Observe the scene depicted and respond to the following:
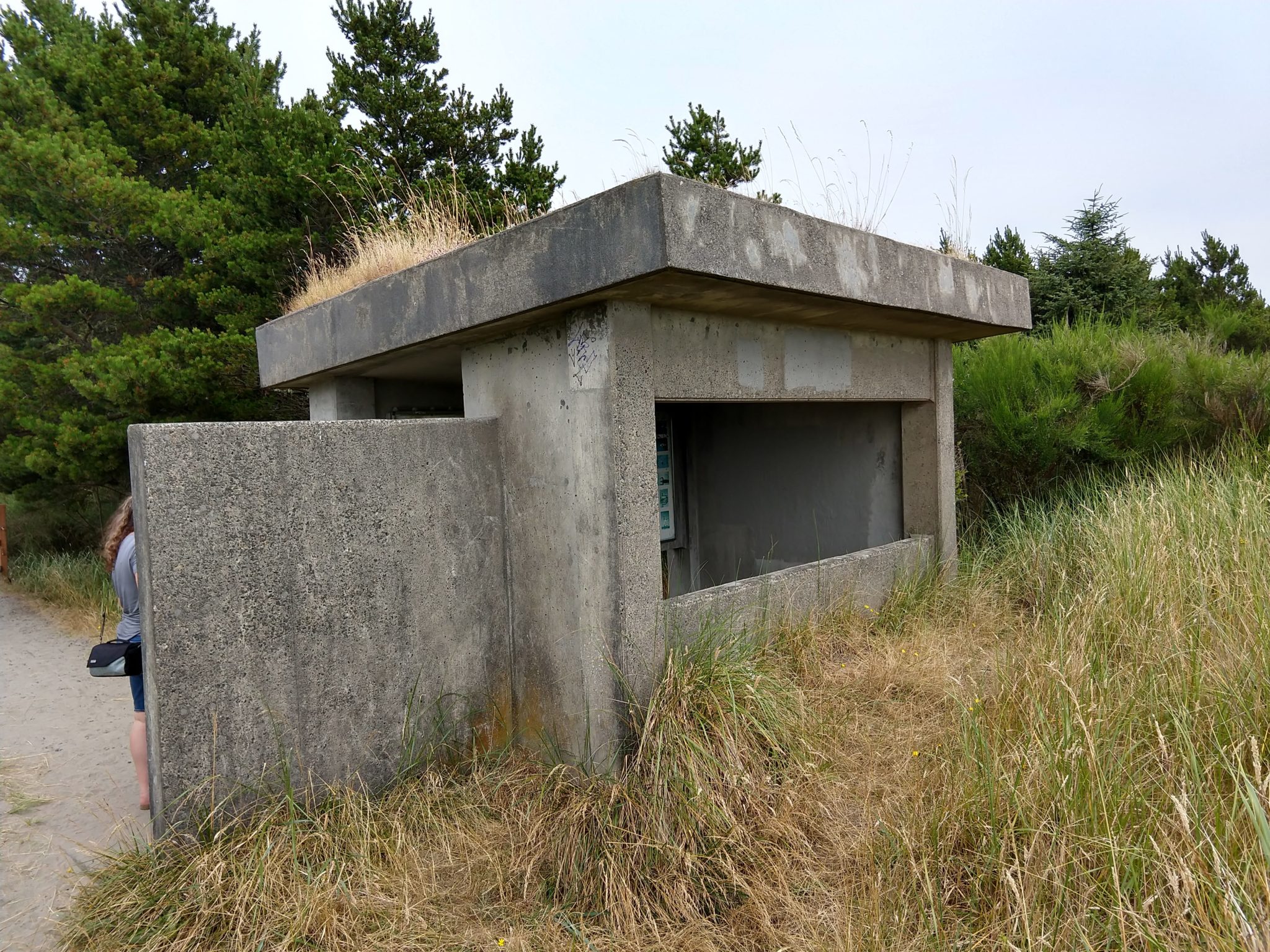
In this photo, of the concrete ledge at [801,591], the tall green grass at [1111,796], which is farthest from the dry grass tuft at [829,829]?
the concrete ledge at [801,591]

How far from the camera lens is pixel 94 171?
27.0 ft

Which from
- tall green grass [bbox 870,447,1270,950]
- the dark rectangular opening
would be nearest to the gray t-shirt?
tall green grass [bbox 870,447,1270,950]

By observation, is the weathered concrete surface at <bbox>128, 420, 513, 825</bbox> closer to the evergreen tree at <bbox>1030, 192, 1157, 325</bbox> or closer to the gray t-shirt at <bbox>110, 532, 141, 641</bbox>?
the gray t-shirt at <bbox>110, 532, 141, 641</bbox>

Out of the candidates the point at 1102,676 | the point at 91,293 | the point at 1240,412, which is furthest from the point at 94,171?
the point at 1240,412

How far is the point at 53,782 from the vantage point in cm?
404

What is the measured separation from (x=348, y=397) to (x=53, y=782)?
251cm

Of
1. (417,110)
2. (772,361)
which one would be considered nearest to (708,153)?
(417,110)

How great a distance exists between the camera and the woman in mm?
3342

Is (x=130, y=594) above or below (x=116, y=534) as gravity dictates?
below

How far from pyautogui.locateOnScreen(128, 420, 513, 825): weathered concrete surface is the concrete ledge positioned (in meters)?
0.83

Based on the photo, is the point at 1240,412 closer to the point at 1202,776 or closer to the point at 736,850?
the point at 1202,776

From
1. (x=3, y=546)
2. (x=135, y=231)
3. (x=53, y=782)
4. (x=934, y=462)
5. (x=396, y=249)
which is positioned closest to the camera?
(x=53, y=782)

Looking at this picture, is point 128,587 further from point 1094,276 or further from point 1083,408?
point 1094,276

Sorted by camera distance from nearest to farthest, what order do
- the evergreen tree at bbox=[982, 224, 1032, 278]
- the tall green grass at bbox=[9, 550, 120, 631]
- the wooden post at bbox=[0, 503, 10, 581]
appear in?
the tall green grass at bbox=[9, 550, 120, 631], the wooden post at bbox=[0, 503, 10, 581], the evergreen tree at bbox=[982, 224, 1032, 278]
